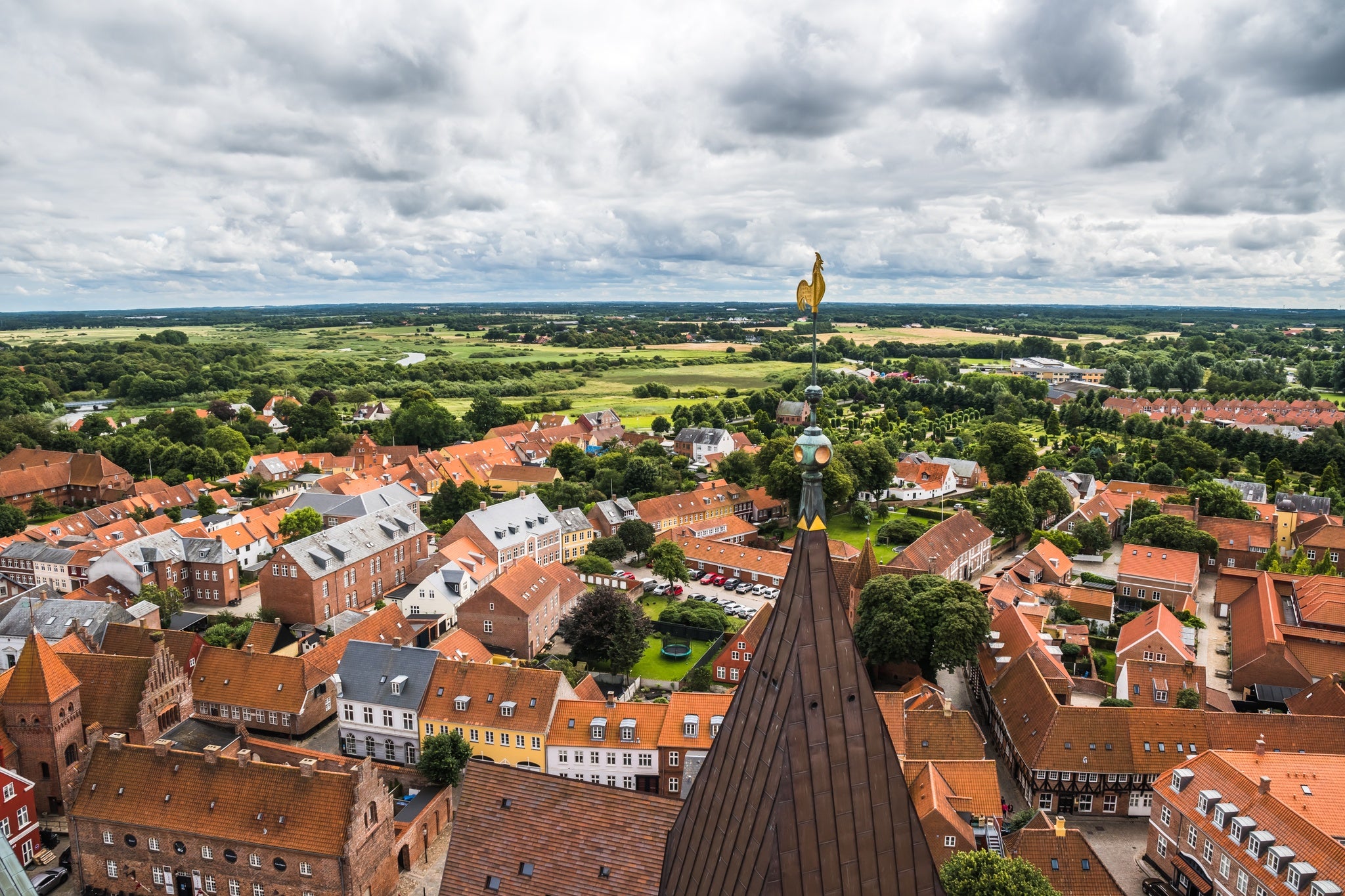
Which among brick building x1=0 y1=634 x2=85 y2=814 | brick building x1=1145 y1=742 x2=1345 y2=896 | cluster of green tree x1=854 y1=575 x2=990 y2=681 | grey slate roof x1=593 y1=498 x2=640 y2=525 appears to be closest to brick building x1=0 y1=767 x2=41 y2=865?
brick building x1=0 y1=634 x2=85 y2=814

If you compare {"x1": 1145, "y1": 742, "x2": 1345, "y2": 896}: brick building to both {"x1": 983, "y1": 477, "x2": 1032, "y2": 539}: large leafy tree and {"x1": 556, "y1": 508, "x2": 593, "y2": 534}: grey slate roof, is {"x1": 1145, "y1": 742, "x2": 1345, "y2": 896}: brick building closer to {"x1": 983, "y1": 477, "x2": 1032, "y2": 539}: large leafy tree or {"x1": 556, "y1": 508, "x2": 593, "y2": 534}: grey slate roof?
{"x1": 983, "y1": 477, "x2": 1032, "y2": 539}: large leafy tree

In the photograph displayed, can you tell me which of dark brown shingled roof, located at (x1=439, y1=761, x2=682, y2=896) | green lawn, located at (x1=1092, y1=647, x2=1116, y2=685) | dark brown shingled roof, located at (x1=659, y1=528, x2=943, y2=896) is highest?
dark brown shingled roof, located at (x1=659, y1=528, x2=943, y2=896)

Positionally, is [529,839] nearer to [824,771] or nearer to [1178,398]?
[824,771]

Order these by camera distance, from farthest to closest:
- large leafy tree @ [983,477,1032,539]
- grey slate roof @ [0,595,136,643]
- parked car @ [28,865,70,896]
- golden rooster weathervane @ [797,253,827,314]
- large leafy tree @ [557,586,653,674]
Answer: large leafy tree @ [983,477,1032,539] → large leafy tree @ [557,586,653,674] → grey slate roof @ [0,595,136,643] → parked car @ [28,865,70,896] → golden rooster weathervane @ [797,253,827,314]

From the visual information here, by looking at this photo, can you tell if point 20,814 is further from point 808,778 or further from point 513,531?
point 513,531

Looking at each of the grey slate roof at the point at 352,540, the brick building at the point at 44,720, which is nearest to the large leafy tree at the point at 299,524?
the grey slate roof at the point at 352,540

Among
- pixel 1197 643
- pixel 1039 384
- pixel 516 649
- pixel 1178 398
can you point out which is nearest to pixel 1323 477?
pixel 1197 643
